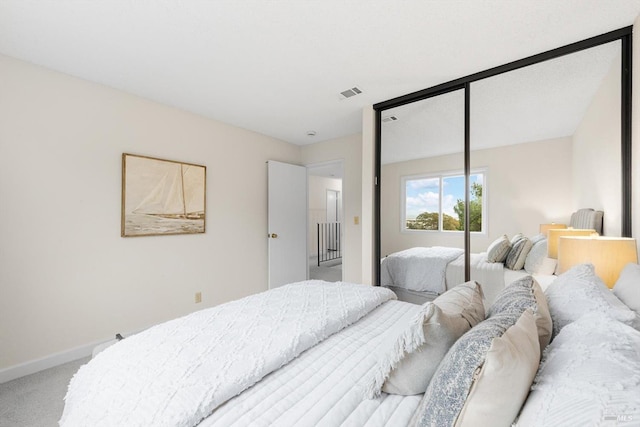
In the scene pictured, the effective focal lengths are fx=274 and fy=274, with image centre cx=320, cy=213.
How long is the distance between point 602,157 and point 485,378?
216 centimetres

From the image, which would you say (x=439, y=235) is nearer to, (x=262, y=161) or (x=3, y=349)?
(x=262, y=161)

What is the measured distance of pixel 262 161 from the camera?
4.06 metres

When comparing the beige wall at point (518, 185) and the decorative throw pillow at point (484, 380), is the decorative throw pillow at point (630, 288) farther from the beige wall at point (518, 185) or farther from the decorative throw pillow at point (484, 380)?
the beige wall at point (518, 185)

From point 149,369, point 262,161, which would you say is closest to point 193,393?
point 149,369

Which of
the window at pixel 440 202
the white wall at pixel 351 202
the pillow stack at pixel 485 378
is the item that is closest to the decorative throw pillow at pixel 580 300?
the pillow stack at pixel 485 378

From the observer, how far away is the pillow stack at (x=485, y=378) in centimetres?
63

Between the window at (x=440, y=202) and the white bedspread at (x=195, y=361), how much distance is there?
1.39 metres

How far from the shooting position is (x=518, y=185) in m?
2.24

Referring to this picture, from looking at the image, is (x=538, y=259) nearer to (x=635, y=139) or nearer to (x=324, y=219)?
(x=635, y=139)

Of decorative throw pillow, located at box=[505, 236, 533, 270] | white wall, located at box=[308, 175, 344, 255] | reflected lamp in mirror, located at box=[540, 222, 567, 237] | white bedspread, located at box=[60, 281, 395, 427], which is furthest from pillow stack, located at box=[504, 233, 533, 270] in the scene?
white wall, located at box=[308, 175, 344, 255]

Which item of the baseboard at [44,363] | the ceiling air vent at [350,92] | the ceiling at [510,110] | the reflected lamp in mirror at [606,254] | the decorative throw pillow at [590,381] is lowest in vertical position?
the baseboard at [44,363]

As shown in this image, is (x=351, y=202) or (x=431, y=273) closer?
(x=431, y=273)

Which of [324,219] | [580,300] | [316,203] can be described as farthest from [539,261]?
[324,219]

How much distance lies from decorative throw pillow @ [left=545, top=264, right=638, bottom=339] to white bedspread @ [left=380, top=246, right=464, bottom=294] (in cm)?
130
